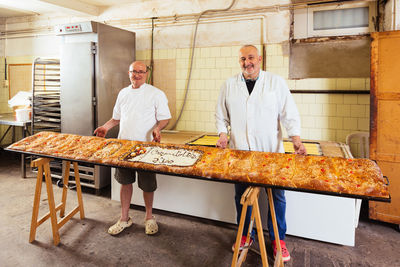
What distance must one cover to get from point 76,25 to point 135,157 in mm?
2486

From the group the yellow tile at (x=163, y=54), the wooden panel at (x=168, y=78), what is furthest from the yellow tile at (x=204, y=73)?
the yellow tile at (x=163, y=54)

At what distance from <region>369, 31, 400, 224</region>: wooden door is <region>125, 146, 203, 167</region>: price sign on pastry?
1943 millimetres

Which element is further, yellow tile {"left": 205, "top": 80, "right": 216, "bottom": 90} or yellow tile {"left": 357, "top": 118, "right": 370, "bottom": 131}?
yellow tile {"left": 205, "top": 80, "right": 216, "bottom": 90}

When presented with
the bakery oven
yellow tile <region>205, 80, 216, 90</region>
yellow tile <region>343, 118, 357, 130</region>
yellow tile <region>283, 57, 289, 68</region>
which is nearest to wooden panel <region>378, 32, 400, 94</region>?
yellow tile <region>343, 118, 357, 130</region>

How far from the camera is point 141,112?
8.98 feet

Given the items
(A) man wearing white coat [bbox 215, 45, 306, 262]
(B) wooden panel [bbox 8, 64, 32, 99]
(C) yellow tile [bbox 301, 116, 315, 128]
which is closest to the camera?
(A) man wearing white coat [bbox 215, 45, 306, 262]

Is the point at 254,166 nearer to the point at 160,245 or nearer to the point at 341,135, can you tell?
the point at 160,245

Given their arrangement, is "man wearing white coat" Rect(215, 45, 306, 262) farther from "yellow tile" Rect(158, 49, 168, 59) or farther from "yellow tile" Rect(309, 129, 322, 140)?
"yellow tile" Rect(158, 49, 168, 59)

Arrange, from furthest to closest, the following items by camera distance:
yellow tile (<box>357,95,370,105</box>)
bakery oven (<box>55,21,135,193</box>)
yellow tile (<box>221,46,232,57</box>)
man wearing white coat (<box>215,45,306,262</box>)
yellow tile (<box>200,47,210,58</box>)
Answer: yellow tile (<box>200,47,210,58</box>) → yellow tile (<box>221,46,232,57</box>) → bakery oven (<box>55,21,135,193</box>) → yellow tile (<box>357,95,370,105</box>) → man wearing white coat (<box>215,45,306,262</box>)

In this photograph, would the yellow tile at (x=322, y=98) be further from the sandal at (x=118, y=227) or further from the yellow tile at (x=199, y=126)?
the sandal at (x=118, y=227)

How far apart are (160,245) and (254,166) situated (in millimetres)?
1253

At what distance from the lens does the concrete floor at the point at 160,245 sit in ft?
7.58

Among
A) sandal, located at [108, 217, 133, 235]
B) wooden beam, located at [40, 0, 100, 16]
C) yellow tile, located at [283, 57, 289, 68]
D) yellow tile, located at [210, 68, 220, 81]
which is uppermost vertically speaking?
wooden beam, located at [40, 0, 100, 16]

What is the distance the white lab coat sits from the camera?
2.31 meters
